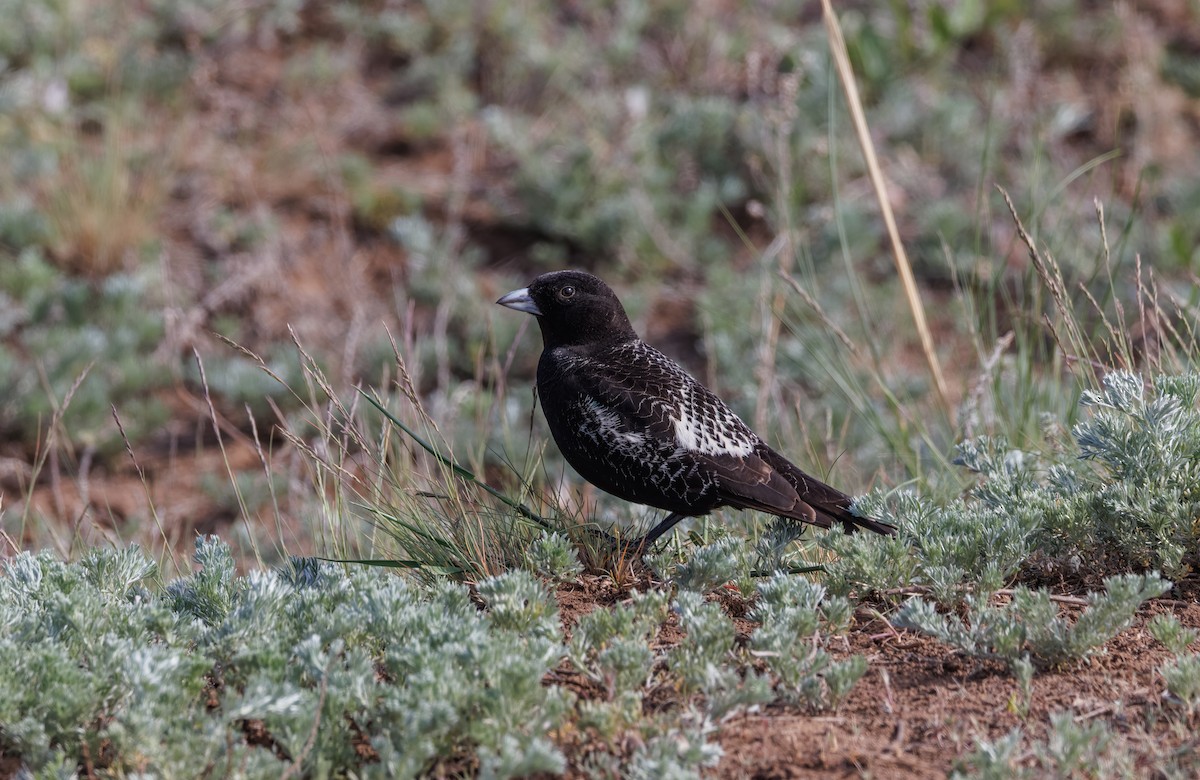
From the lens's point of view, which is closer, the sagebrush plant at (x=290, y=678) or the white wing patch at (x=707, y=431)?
the sagebrush plant at (x=290, y=678)

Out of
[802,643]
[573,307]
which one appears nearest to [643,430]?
[573,307]

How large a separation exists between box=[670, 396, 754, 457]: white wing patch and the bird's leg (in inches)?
10.1

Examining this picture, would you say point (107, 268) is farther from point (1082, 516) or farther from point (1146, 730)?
point (1146, 730)

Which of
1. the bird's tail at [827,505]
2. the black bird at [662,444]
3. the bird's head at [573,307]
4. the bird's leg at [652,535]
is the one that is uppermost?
the bird's head at [573,307]

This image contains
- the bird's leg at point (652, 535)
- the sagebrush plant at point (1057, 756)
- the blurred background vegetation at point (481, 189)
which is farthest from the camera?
the blurred background vegetation at point (481, 189)

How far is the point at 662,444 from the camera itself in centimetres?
415

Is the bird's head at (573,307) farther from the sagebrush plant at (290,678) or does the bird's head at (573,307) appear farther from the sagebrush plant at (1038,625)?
the sagebrush plant at (1038,625)

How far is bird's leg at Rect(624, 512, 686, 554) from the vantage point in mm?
3965

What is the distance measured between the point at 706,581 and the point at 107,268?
21.0ft

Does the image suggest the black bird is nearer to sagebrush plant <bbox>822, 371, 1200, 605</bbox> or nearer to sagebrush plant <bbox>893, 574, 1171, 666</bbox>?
sagebrush plant <bbox>822, 371, 1200, 605</bbox>

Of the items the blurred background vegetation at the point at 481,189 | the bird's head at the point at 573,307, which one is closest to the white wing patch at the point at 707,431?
the bird's head at the point at 573,307

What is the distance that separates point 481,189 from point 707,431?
5.85 m

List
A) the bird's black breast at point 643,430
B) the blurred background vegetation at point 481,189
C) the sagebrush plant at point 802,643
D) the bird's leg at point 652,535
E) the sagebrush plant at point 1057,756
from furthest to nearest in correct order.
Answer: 1. the blurred background vegetation at point 481,189
2. the bird's black breast at point 643,430
3. the bird's leg at point 652,535
4. the sagebrush plant at point 802,643
5. the sagebrush plant at point 1057,756

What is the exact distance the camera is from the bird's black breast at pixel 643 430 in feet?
13.4
